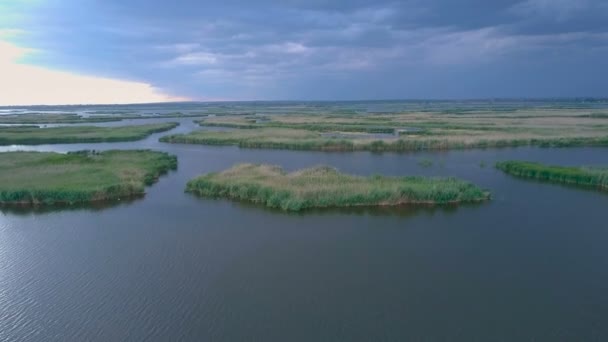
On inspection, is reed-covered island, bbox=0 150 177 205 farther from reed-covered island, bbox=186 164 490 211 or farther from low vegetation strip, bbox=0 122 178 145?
low vegetation strip, bbox=0 122 178 145

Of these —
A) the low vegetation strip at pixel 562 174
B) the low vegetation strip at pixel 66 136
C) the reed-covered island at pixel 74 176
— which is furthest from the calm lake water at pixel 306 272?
the low vegetation strip at pixel 66 136

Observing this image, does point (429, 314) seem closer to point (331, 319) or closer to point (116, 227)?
point (331, 319)

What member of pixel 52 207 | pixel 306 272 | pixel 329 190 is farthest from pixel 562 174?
pixel 52 207

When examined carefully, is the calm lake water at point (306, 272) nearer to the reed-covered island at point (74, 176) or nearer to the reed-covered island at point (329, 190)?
the reed-covered island at point (329, 190)

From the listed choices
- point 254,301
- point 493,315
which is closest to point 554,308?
point 493,315

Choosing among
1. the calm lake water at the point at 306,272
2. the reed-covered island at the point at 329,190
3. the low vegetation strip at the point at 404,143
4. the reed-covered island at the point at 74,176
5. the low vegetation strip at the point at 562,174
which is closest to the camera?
the calm lake water at the point at 306,272

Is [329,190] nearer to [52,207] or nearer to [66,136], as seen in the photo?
[52,207]

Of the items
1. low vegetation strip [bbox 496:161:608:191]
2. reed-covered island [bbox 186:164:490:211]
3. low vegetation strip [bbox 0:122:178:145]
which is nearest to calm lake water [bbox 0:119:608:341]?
reed-covered island [bbox 186:164:490:211]
